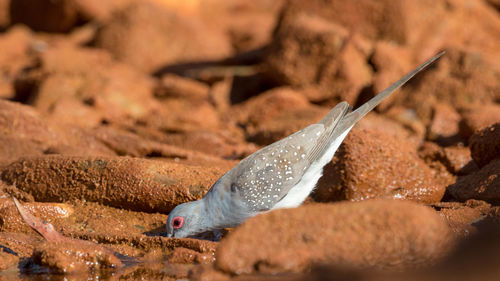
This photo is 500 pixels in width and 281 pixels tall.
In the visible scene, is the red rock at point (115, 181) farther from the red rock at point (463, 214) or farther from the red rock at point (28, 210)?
the red rock at point (463, 214)

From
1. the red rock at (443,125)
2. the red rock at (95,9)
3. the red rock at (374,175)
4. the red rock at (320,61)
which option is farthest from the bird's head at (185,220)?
the red rock at (95,9)

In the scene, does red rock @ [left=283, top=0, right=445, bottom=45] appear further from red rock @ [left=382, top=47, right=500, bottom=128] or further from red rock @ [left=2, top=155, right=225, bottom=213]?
red rock @ [left=2, top=155, right=225, bottom=213]

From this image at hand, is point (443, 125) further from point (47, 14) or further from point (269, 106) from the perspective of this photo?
point (47, 14)

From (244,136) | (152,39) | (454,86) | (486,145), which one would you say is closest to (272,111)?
(244,136)

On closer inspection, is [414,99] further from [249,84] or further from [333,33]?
[249,84]

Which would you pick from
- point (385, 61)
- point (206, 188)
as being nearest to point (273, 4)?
point (385, 61)

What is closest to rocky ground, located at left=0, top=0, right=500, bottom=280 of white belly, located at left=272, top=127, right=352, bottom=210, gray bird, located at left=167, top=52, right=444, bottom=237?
gray bird, located at left=167, top=52, right=444, bottom=237
